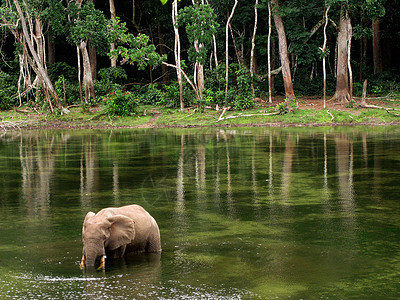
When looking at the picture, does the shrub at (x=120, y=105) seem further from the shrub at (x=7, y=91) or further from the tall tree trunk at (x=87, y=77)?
the shrub at (x=7, y=91)

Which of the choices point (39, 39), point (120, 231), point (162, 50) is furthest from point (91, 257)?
point (162, 50)

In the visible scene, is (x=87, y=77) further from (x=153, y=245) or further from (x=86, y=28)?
(x=153, y=245)

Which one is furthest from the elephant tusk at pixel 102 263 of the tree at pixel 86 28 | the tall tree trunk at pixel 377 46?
the tall tree trunk at pixel 377 46

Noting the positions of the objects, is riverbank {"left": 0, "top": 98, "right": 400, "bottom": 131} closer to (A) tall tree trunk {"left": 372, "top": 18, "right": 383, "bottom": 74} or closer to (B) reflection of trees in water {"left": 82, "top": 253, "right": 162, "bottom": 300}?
(A) tall tree trunk {"left": 372, "top": 18, "right": 383, "bottom": 74}

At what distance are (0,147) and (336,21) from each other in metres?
20.8

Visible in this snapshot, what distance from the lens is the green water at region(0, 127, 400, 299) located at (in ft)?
20.2

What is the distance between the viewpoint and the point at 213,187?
1216 cm

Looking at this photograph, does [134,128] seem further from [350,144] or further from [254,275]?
[254,275]

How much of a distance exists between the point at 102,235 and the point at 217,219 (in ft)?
10.1

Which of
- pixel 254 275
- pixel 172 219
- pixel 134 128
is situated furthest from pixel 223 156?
pixel 134 128

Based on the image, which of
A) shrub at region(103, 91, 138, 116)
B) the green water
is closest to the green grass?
shrub at region(103, 91, 138, 116)

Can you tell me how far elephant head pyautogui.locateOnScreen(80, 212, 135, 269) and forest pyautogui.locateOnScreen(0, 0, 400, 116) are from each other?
77.8 feet

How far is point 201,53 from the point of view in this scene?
30547 millimetres

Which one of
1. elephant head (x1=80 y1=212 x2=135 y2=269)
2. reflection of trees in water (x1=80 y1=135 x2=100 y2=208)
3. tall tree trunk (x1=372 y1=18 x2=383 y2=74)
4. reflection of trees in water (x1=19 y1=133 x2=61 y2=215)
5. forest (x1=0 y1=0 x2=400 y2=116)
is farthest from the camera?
tall tree trunk (x1=372 y1=18 x2=383 y2=74)
